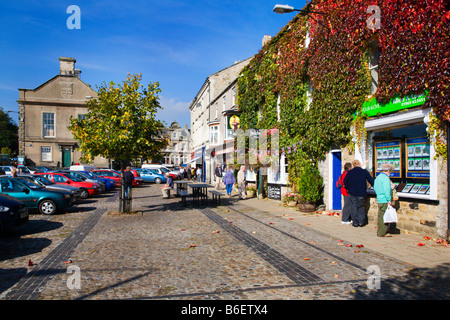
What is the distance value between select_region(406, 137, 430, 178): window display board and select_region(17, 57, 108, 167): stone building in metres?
41.1

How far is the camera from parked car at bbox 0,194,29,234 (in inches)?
321

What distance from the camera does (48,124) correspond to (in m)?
43.0

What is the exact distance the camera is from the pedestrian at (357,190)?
31.1 ft

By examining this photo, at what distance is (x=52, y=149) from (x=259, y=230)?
40584 millimetres

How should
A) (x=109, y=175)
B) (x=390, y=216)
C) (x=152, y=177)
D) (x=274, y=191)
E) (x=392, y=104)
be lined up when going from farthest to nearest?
(x=152, y=177), (x=109, y=175), (x=274, y=191), (x=392, y=104), (x=390, y=216)

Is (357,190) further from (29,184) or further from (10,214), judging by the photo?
(29,184)

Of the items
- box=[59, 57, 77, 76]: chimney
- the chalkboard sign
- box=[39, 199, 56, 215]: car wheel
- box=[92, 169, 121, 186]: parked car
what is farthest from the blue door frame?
box=[59, 57, 77, 76]: chimney

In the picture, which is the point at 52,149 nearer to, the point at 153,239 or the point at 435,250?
the point at 153,239

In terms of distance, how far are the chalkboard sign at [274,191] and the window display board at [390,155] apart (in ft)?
21.6

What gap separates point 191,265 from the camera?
19.7 feet

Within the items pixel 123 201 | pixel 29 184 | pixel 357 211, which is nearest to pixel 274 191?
pixel 357 211

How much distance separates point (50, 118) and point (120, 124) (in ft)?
121

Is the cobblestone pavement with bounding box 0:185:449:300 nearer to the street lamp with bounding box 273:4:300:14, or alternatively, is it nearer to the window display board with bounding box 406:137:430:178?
the window display board with bounding box 406:137:430:178

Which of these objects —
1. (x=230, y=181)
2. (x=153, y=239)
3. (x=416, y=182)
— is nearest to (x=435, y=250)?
(x=416, y=182)
